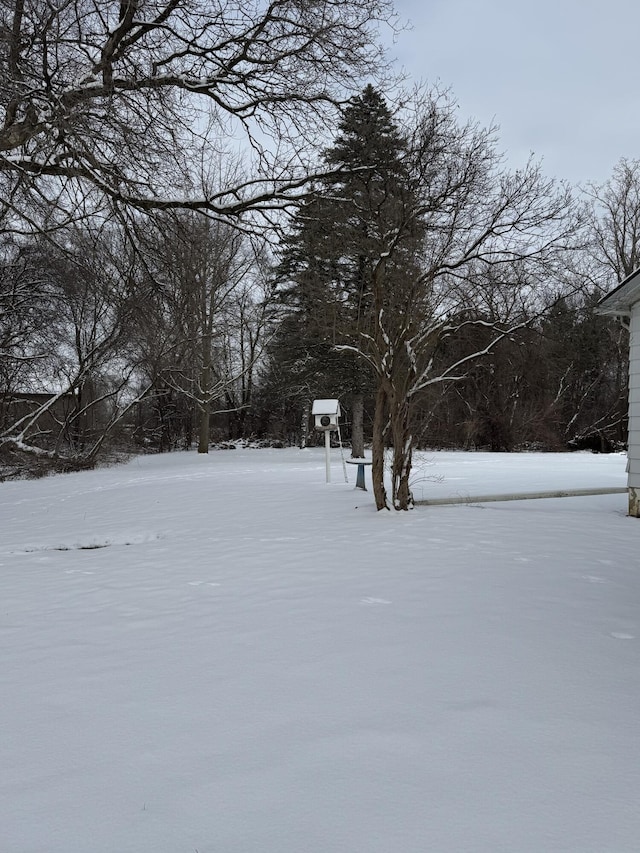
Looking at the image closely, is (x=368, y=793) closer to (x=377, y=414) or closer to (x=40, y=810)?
(x=40, y=810)

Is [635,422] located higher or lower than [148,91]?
lower

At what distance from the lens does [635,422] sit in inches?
318

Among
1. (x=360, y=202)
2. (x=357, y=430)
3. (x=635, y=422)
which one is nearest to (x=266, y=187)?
(x=360, y=202)

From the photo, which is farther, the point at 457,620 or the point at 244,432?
the point at 244,432

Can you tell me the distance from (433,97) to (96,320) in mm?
11342

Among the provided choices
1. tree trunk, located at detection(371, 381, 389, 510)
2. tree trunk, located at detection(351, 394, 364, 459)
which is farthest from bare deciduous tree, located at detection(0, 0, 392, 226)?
tree trunk, located at detection(351, 394, 364, 459)

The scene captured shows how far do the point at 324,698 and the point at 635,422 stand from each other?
7.01 meters

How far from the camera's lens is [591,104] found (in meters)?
16.7

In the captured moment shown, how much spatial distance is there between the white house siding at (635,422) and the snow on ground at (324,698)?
2.08m

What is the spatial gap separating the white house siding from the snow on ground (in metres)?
2.08

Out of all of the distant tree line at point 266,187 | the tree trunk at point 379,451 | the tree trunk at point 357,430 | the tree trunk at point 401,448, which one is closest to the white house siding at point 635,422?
the distant tree line at point 266,187

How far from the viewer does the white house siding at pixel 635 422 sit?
794 centimetres

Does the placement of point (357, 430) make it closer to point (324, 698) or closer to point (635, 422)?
point (635, 422)

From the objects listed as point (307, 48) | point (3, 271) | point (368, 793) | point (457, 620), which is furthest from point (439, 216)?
point (3, 271)
